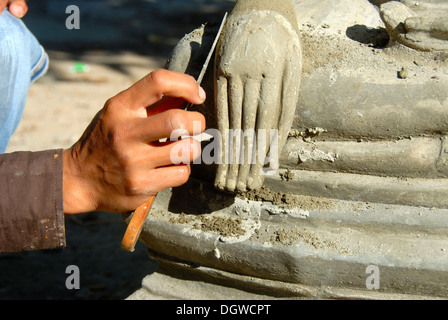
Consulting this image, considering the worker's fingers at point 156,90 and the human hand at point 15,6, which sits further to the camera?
the human hand at point 15,6

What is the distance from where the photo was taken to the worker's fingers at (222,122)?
1.21 m

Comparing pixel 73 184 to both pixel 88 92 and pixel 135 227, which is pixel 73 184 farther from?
pixel 88 92

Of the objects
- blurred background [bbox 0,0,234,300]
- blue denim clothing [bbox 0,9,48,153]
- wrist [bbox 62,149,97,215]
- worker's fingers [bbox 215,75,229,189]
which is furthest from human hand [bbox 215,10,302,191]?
blurred background [bbox 0,0,234,300]

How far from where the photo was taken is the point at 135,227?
3.90 feet

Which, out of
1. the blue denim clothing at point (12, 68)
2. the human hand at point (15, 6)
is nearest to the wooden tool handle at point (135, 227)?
the blue denim clothing at point (12, 68)

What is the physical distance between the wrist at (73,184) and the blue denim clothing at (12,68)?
0.71 m

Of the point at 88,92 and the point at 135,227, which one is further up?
the point at 88,92

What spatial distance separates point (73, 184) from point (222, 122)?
0.34 m

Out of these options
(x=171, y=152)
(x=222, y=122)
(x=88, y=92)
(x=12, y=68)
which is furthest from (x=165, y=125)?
(x=88, y=92)

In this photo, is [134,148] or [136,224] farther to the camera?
[136,224]

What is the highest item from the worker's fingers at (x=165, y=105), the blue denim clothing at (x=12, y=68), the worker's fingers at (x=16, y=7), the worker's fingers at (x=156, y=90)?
the worker's fingers at (x=16, y=7)

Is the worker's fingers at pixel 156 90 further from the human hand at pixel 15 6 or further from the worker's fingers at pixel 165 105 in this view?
the human hand at pixel 15 6

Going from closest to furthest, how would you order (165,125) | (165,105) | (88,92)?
(165,125)
(165,105)
(88,92)

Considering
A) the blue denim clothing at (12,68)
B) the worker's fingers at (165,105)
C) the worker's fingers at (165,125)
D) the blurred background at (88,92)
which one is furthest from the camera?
the blurred background at (88,92)
